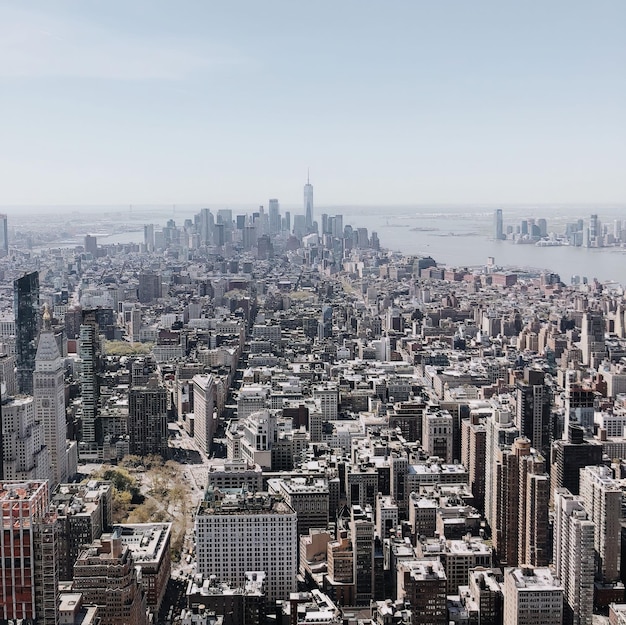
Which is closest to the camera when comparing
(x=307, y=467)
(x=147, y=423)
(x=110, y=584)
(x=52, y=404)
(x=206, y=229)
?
(x=110, y=584)

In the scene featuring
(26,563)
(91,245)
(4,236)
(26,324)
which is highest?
(4,236)

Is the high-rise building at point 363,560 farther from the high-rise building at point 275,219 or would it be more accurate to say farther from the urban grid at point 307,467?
the high-rise building at point 275,219

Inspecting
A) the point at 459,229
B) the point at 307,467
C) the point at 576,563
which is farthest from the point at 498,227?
the point at 576,563

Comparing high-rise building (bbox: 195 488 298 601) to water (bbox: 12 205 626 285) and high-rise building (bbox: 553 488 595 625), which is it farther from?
water (bbox: 12 205 626 285)

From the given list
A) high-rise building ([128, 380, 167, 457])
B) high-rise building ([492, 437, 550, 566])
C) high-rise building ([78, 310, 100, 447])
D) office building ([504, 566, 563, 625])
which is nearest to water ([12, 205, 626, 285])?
high-rise building ([78, 310, 100, 447])

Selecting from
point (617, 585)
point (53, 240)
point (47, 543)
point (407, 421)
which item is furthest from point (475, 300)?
point (47, 543)

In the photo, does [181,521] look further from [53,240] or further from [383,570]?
[53,240]

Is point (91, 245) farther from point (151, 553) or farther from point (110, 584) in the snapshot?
point (110, 584)
